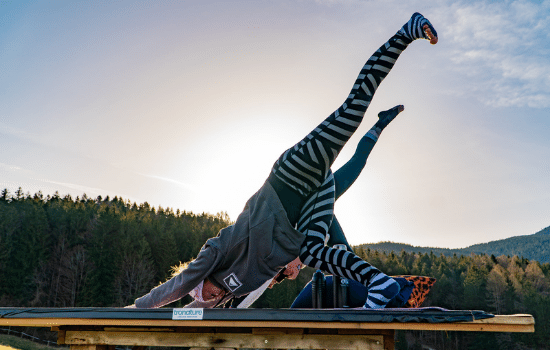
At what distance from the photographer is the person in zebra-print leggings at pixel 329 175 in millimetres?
3102

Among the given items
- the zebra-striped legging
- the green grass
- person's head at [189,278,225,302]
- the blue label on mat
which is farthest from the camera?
the green grass

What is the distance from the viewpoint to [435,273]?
58312 millimetres

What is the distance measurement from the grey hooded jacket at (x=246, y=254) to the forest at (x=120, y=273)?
114 feet

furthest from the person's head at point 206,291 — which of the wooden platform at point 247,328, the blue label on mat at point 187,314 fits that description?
the blue label on mat at point 187,314

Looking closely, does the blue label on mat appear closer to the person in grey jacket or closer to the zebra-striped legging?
the person in grey jacket

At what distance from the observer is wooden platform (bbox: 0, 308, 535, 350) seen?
278cm

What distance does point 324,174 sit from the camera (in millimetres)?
3428

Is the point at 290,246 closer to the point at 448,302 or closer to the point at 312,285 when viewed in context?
the point at 312,285

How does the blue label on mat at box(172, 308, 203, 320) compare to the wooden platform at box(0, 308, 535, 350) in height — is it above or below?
above

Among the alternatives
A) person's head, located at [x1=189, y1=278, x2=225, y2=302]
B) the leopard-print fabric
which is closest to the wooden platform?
person's head, located at [x1=189, y1=278, x2=225, y2=302]

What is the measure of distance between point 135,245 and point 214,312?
147ft

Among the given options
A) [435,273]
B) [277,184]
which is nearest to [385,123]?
[277,184]

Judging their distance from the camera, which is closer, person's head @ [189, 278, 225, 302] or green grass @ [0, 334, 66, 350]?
person's head @ [189, 278, 225, 302]

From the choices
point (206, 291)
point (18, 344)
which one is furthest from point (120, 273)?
point (206, 291)
